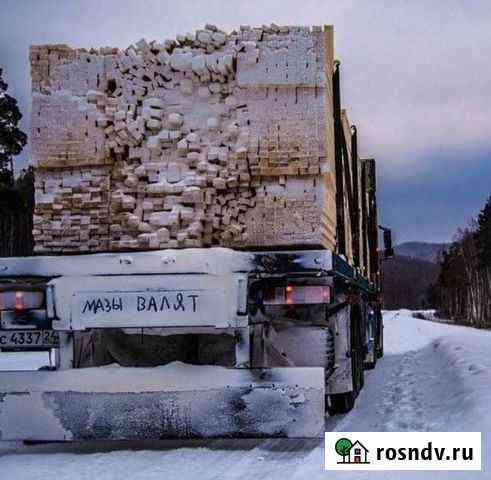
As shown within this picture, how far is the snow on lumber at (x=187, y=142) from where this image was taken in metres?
7.39

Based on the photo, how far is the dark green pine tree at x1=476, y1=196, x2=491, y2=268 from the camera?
8669 cm

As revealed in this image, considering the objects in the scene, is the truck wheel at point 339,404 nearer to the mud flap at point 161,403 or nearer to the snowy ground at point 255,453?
the snowy ground at point 255,453

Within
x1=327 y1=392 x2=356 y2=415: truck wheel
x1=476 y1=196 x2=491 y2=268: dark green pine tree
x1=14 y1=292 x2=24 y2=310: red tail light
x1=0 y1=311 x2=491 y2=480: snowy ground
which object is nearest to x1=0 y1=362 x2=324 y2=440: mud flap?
x1=0 y1=311 x2=491 y2=480: snowy ground

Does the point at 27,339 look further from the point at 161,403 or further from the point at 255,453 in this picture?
the point at 255,453

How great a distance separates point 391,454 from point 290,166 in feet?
8.91

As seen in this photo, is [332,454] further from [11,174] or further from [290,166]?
[11,174]

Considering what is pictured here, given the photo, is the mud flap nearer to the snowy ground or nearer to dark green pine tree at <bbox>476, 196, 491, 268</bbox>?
the snowy ground

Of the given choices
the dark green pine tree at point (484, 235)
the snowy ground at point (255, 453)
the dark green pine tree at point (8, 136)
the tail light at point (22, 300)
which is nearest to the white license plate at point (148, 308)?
the tail light at point (22, 300)

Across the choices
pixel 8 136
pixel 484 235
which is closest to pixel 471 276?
pixel 484 235

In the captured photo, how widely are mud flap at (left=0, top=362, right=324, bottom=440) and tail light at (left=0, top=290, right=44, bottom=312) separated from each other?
53 cm

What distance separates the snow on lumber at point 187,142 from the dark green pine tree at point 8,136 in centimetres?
Result: 2760

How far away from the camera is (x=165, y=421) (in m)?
6.23

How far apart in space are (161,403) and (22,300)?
1.40 meters

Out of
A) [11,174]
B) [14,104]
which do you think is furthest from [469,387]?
[14,104]
